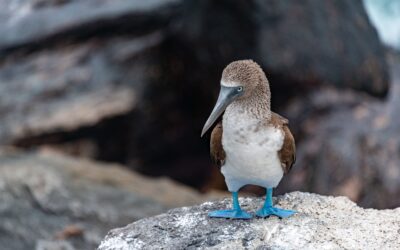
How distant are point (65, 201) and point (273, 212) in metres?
3.58

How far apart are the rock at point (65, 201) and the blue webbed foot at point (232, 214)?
2.95m

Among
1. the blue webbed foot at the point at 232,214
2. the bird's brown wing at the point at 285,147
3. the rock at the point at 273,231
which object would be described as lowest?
the rock at the point at 273,231

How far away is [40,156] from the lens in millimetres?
8656

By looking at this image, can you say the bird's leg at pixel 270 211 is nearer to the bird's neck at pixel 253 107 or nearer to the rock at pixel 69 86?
the bird's neck at pixel 253 107

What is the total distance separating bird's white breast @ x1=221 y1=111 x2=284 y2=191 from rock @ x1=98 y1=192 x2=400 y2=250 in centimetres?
26

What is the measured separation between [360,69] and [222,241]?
5.51 meters

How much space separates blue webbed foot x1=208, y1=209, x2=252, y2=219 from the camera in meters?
4.27

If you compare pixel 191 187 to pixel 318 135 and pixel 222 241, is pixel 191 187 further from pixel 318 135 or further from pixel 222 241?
pixel 222 241

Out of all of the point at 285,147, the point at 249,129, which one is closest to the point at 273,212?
the point at 285,147

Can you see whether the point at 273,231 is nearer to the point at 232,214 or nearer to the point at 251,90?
the point at 232,214

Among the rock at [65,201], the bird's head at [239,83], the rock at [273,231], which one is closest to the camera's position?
the bird's head at [239,83]

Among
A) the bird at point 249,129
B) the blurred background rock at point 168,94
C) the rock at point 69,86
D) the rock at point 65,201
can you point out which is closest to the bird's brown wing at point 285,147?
the bird at point 249,129

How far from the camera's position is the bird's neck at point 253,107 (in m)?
3.96

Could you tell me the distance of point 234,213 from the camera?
4281 millimetres
